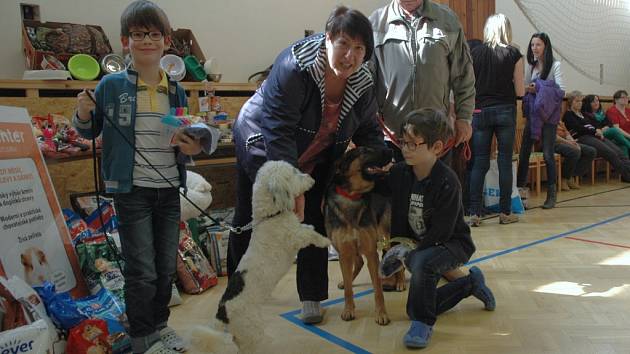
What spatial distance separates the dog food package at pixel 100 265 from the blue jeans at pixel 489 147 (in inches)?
125

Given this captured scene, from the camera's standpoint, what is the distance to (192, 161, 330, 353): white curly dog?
5.86 feet

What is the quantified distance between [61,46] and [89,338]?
100 inches

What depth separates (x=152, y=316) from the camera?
1995 mm

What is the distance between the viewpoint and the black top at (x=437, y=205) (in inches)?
84.5

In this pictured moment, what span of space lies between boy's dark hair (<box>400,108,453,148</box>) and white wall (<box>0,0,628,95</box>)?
312cm

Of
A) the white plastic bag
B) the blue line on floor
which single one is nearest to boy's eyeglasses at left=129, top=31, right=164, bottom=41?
the blue line on floor

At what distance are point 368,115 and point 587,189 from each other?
213 inches

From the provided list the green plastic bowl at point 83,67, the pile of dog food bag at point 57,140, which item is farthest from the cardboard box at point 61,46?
the pile of dog food bag at point 57,140

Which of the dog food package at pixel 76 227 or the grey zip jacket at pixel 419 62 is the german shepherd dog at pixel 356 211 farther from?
the dog food package at pixel 76 227

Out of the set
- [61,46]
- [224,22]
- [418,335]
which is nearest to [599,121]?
[224,22]

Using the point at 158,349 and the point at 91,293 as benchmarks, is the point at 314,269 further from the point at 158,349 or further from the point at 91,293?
the point at 91,293

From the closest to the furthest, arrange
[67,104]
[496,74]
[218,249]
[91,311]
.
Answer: [91,311], [218,249], [67,104], [496,74]

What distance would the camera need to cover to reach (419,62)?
8.15 feet

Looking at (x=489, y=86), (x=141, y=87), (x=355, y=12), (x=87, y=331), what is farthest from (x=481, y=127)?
(x=87, y=331)
